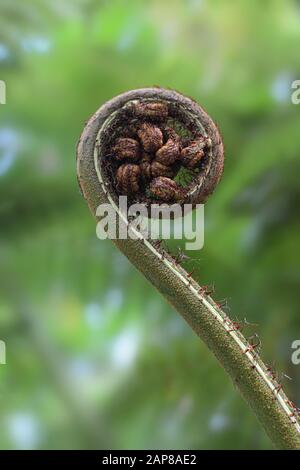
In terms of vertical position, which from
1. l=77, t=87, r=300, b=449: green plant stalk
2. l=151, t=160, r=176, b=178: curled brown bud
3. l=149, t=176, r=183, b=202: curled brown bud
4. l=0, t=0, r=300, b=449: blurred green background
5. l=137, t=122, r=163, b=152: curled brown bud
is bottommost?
l=77, t=87, r=300, b=449: green plant stalk

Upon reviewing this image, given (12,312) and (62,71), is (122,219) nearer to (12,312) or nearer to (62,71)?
(12,312)

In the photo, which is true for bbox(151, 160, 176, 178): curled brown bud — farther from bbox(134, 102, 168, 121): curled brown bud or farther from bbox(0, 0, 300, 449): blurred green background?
bbox(0, 0, 300, 449): blurred green background

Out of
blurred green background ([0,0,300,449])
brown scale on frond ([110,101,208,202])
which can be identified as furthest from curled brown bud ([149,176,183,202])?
Result: blurred green background ([0,0,300,449])

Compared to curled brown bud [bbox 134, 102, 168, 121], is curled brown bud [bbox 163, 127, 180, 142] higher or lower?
lower

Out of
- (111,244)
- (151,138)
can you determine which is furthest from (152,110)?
(111,244)

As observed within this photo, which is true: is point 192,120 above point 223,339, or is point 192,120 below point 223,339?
above

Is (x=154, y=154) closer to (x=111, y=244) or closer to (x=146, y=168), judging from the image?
(x=146, y=168)

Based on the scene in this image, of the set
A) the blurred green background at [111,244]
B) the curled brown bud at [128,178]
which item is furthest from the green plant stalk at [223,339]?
the blurred green background at [111,244]

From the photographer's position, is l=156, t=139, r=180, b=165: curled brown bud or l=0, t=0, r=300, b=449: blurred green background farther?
l=0, t=0, r=300, b=449: blurred green background
